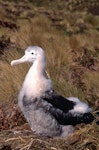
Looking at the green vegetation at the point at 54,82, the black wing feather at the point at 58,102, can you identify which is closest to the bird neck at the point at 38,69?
the black wing feather at the point at 58,102

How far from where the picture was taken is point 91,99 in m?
4.96

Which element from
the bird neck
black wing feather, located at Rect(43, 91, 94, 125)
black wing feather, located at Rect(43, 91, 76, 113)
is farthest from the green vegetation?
the bird neck

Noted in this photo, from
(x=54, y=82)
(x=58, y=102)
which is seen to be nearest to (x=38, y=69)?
(x=58, y=102)

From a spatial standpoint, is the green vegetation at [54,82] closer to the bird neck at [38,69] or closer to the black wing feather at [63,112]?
the black wing feather at [63,112]

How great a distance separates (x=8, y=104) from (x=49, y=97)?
891mm

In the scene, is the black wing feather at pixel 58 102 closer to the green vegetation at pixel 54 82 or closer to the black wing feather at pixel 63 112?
the black wing feather at pixel 63 112

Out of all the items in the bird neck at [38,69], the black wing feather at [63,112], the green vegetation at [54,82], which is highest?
the bird neck at [38,69]

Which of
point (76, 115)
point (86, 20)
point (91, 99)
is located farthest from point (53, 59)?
point (86, 20)

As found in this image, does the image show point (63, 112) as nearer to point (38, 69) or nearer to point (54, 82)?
point (38, 69)

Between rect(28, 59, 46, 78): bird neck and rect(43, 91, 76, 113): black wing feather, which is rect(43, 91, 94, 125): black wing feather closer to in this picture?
rect(43, 91, 76, 113): black wing feather

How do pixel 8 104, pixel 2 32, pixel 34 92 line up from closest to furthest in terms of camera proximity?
pixel 34 92 < pixel 8 104 < pixel 2 32

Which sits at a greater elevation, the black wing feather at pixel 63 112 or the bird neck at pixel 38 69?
the bird neck at pixel 38 69

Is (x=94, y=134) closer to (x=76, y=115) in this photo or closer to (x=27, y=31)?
(x=76, y=115)

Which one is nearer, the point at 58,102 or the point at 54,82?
the point at 58,102
